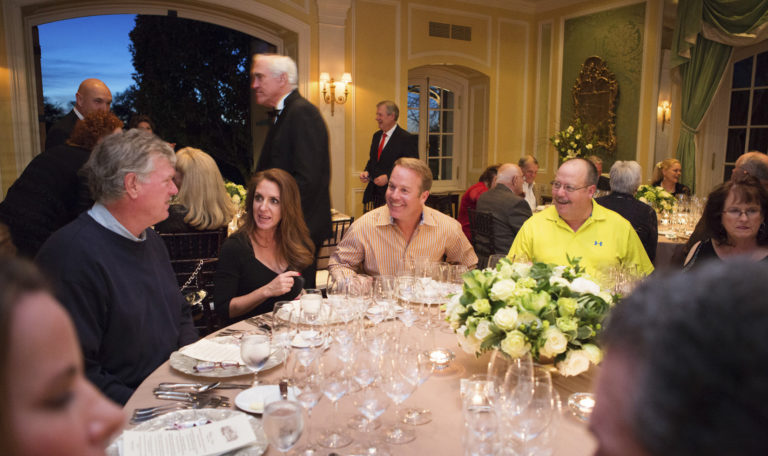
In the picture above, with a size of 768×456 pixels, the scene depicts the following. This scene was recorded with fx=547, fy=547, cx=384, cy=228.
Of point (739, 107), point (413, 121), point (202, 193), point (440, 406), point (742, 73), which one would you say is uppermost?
point (742, 73)

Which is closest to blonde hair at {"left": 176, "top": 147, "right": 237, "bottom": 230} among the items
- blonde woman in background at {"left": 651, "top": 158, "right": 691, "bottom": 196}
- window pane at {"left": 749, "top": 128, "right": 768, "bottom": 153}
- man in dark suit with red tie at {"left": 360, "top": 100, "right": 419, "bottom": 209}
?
man in dark suit with red tie at {"left": 360, "top": 100, "right": 419, "bottom": 209}

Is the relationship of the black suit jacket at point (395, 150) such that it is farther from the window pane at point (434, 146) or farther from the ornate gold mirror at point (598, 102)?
the ornate gold mirror at point (598, 102)

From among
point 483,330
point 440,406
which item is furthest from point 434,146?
point 440,406

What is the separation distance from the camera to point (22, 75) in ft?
20.3

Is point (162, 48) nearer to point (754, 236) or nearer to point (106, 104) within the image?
point (106, 104)

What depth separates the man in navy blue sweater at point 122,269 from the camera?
1886 mm

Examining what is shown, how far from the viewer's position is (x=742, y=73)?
7.89 meters

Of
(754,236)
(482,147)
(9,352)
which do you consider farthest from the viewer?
(482,147)

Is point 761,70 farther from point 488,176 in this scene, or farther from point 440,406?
point 440,406

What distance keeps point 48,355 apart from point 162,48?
969 centimetres

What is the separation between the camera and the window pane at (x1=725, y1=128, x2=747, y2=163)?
26.1 feet

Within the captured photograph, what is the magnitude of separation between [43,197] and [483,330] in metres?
3.16

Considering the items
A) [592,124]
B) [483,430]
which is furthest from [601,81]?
[483,430]

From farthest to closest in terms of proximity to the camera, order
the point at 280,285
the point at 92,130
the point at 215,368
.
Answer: the point at 92,130, the point at 280,285, the point at 215,368
